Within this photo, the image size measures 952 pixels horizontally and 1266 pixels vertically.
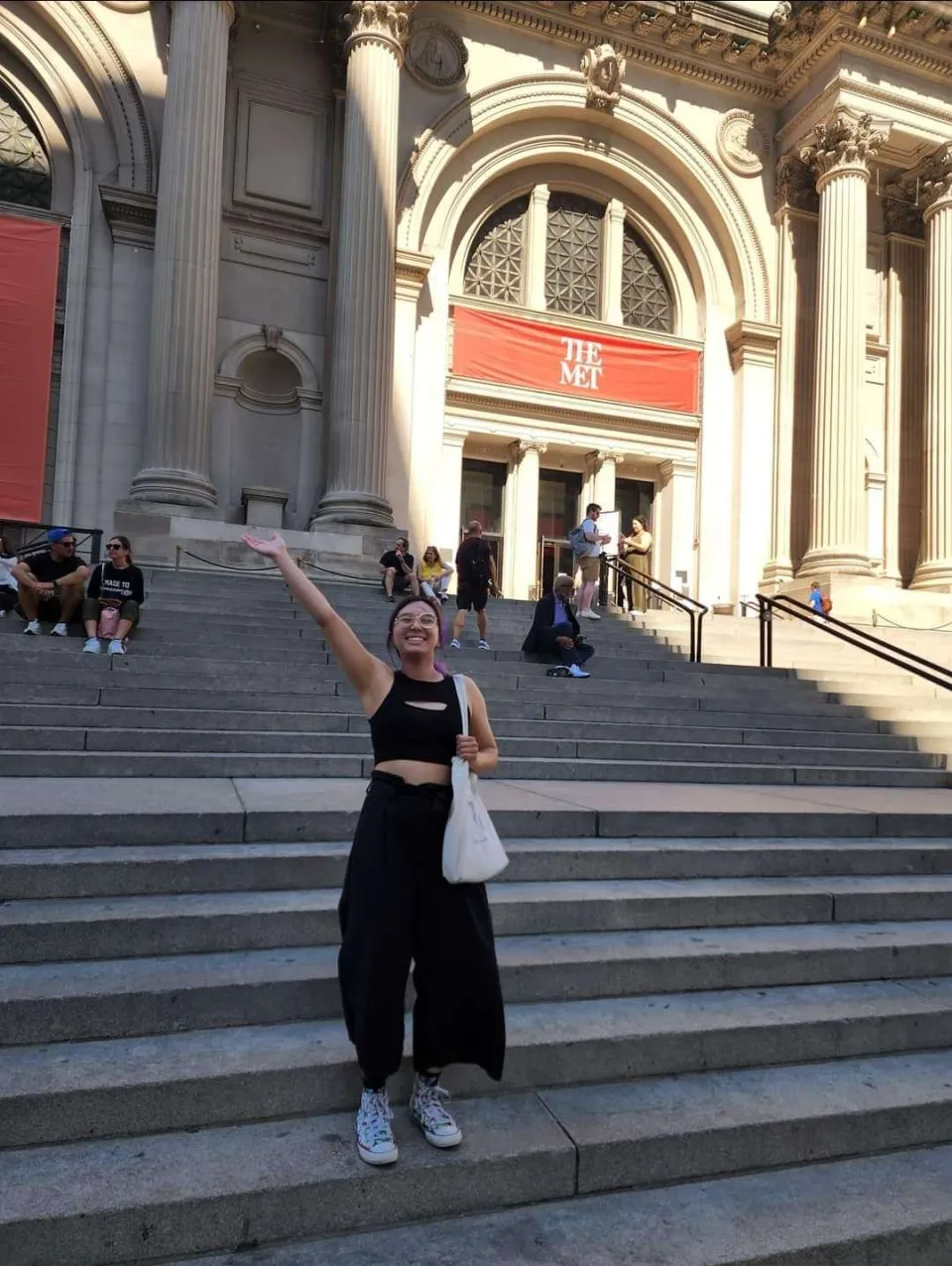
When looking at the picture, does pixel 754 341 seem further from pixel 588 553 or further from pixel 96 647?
pixel 96 647

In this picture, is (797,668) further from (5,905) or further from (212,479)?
(212,479)

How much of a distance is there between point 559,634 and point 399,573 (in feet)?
11.3

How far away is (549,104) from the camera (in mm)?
19531

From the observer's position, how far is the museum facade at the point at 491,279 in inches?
634

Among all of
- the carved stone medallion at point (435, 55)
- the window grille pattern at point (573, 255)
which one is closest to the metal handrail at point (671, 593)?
the window grille pattern at point (573, 255)

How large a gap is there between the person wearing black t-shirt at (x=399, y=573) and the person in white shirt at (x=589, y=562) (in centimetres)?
245

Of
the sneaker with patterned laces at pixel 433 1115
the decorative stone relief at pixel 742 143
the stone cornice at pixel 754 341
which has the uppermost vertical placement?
the decorative stone relief at pixel 742 143

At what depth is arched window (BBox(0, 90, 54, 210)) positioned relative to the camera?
1673cm

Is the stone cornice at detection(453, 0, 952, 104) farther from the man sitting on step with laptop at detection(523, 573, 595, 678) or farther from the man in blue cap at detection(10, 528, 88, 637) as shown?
the man in blue cap at detection(10, 528, 88, 637)

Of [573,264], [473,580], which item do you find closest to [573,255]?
[573,264]

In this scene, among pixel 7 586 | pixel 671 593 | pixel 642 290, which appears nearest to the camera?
pixel 7 586

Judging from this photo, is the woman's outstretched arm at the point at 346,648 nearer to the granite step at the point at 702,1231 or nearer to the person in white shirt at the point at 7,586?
the granite step at the point at 702,1231

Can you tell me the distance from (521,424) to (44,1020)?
57.5 ft

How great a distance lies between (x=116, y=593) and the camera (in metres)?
8.87
